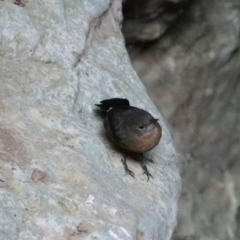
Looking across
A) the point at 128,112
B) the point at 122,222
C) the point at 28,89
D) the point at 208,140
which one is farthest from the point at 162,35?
the point at 122,222

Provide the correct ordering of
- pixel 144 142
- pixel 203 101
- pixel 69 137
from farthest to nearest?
pixel 203 101 < pixel 144 142 < pixel 69 137

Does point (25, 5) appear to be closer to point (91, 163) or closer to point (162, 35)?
point (91, 163)

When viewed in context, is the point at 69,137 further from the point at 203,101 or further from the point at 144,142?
the point at 203,101

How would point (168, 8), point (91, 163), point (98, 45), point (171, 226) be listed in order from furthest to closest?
point (168, 8) < point (98, 45) < point (171, 226) < point (91, 163)

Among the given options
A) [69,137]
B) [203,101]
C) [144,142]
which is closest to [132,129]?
[144,142]

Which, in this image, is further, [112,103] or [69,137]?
[112,103]

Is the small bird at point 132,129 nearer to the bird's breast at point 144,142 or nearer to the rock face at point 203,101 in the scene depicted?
the bird's breast at point 144,142
